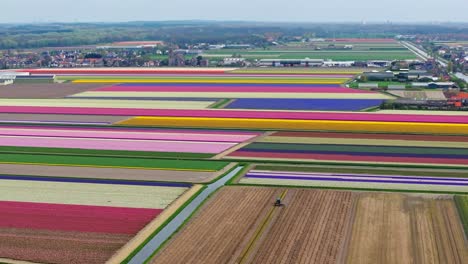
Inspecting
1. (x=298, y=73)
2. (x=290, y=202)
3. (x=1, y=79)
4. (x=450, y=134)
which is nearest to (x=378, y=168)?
(x=290, y=202)

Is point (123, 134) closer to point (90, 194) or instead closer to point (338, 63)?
point (90, 194)

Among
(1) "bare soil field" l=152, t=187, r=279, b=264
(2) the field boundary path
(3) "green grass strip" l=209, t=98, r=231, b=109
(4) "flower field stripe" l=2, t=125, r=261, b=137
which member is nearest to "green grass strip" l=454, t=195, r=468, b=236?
(1) "bare soil field" l=152, t=187, r=279, b=264

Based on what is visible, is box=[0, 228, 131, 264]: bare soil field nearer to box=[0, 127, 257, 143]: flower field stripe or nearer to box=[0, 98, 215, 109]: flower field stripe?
box=[0, 127, 257, 143]: flower field stripe

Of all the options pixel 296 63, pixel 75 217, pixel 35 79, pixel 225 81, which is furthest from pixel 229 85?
pixel 75 217

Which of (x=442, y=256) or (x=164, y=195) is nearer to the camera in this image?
(x=442, y=256)

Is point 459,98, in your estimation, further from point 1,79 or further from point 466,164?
point 1,79

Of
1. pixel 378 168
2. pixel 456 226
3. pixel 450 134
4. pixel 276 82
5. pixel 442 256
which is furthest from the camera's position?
pixel 276 82
